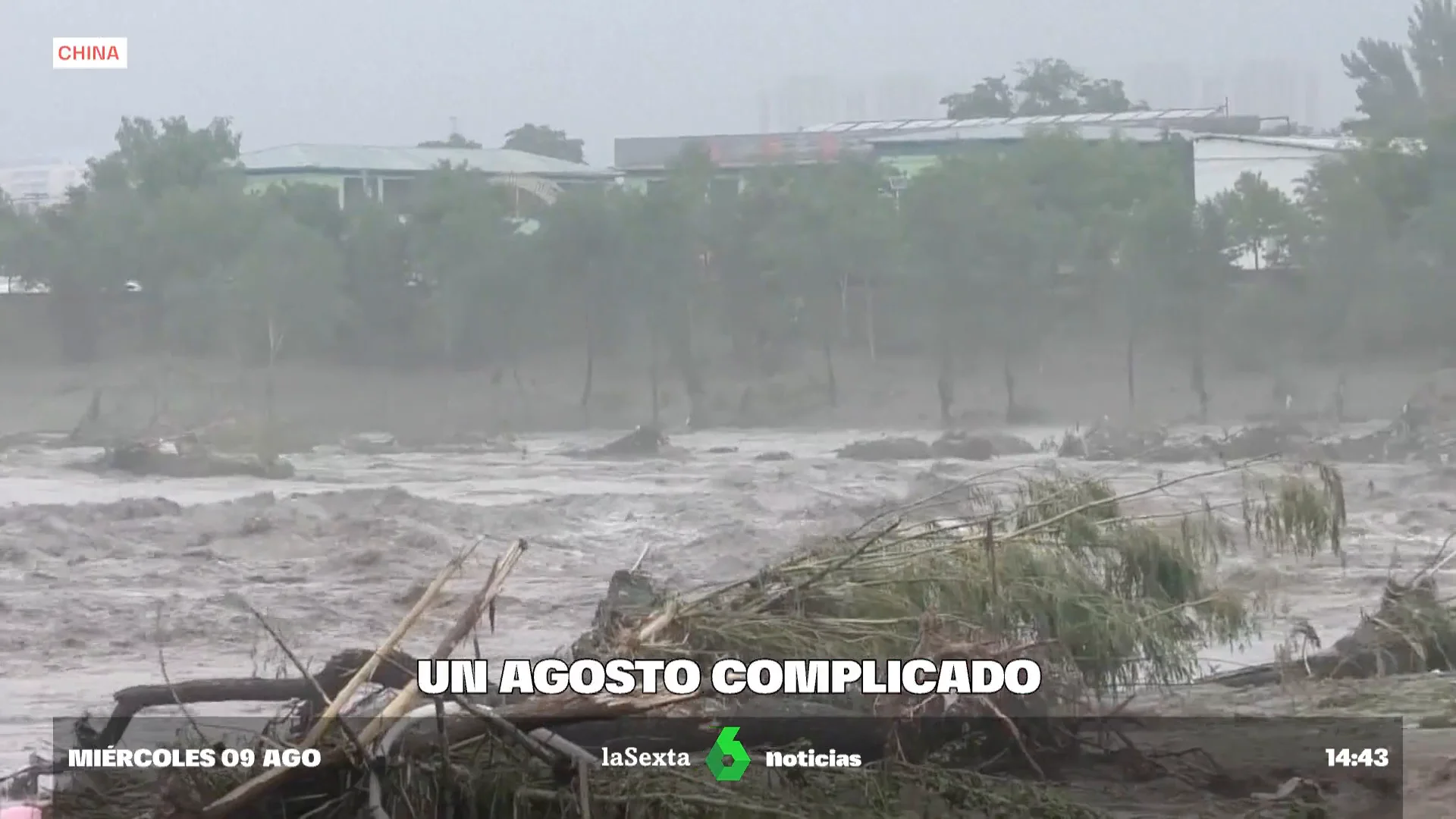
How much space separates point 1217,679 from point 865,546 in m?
1.35

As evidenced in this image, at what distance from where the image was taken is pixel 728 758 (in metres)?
3.41

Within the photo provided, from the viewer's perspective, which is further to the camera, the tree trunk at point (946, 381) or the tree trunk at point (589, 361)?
the tree trunk at point (946, 381)

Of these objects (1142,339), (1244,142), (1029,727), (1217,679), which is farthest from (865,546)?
(1244,142)

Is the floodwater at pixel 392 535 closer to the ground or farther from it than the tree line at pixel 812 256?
closer to the ground

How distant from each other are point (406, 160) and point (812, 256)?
1227 millimetres

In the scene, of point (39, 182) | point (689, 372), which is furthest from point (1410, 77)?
point (39, 182)

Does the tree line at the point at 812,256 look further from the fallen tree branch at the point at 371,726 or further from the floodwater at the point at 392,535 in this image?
the fallen tree branch at the point at 371,726

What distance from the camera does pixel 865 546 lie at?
12.9 ft

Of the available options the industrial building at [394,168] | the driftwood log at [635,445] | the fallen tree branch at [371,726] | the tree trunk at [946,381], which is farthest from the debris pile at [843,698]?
the industrial building at [394,168]

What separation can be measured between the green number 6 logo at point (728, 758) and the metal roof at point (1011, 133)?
2418 mm

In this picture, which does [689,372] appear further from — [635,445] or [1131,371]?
[1131,371]

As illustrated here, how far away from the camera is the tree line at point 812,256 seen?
5121 mm

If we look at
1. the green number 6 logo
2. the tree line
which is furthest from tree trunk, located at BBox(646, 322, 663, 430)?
the green number 6 logo
